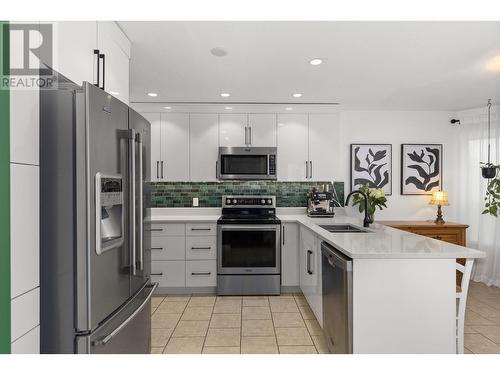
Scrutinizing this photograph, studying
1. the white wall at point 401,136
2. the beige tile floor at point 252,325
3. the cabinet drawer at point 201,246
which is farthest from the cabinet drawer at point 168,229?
the white wall at point 401,136

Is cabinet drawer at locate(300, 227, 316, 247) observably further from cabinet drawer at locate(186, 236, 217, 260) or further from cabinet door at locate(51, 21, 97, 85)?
cabinet door at locate(51, 21, 97, 85)

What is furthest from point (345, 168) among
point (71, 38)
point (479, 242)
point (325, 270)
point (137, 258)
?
point (71, 38)

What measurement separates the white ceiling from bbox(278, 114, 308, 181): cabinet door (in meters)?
0.29

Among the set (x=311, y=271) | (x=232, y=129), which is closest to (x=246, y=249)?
(x=311, y=271)

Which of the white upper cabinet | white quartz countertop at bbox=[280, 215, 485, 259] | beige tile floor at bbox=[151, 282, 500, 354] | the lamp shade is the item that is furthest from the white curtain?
the white upper cabinet

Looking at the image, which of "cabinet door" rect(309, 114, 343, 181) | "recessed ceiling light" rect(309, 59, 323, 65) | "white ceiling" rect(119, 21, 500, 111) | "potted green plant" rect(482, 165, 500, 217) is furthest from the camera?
"cabinet door" rect(309, 114, 343, 181)

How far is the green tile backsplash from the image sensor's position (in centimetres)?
413

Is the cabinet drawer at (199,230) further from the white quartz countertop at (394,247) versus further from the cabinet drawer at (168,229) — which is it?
the white quartz countertop at (394,247)

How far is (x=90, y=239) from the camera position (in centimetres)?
124

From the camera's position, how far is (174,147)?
157 inches

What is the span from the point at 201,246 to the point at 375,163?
106 inches

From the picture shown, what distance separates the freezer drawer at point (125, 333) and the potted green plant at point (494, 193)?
3793 millimetres

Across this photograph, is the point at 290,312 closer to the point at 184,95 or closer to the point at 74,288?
the point at 74,288

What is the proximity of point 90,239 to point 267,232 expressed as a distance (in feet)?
8.34
